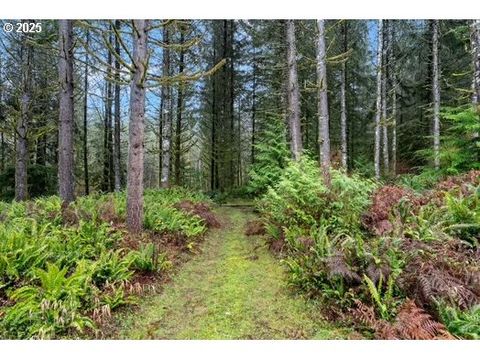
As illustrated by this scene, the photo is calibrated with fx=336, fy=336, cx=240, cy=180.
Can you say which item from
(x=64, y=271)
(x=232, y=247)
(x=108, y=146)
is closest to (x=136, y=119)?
(x=64, y=271)

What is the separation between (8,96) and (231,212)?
29.8 ft

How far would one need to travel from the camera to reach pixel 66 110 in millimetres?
7387

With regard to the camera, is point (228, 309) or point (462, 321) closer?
point (462, 321)

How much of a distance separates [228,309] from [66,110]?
5905mm

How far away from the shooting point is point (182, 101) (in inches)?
632

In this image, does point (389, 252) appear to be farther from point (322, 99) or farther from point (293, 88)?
point (293, 88)

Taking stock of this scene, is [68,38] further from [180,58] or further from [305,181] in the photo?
[180,58]

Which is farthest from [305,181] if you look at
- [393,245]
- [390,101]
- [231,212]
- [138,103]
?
[390,101]

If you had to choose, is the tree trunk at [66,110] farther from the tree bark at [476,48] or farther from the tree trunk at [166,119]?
the tree bark at [476,48]

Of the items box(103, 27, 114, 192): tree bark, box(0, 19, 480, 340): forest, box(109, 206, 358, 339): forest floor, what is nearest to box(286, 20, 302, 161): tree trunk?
box(0, 19, 480, 340): forest

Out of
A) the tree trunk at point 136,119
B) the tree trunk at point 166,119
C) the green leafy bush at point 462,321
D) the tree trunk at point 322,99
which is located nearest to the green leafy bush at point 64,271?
the tree trunk at point 136,119

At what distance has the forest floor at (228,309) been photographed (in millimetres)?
3477

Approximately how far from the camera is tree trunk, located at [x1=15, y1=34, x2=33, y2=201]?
10.0m

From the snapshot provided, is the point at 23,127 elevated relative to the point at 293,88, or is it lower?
lower
